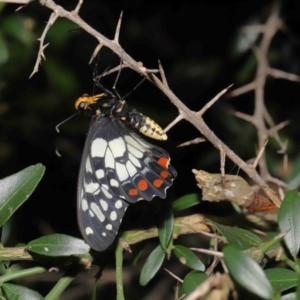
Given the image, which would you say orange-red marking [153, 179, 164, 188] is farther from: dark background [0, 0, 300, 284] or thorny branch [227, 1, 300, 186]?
dark background [0, 0, 300, 284]

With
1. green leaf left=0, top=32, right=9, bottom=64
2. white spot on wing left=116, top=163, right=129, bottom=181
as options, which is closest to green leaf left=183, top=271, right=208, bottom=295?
white spot on wing left=116, top=163, right=129, bottom=181

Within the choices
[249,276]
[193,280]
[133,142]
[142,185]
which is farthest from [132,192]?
[249,276]

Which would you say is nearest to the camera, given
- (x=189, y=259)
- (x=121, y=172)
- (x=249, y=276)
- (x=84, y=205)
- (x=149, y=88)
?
(x=249, y=276)

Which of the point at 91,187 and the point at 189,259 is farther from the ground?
the point at 91,187

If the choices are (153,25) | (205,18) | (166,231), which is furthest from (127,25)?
(166,231)

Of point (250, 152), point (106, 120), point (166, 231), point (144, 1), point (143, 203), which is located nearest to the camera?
point (166, 231)

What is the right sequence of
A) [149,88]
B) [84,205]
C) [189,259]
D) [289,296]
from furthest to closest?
[149,88]
[84,205]
[189,259]
[289,296]

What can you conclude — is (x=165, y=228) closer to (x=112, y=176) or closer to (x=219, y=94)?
(x=112, y=176)

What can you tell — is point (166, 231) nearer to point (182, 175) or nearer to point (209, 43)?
point (182, 175)
